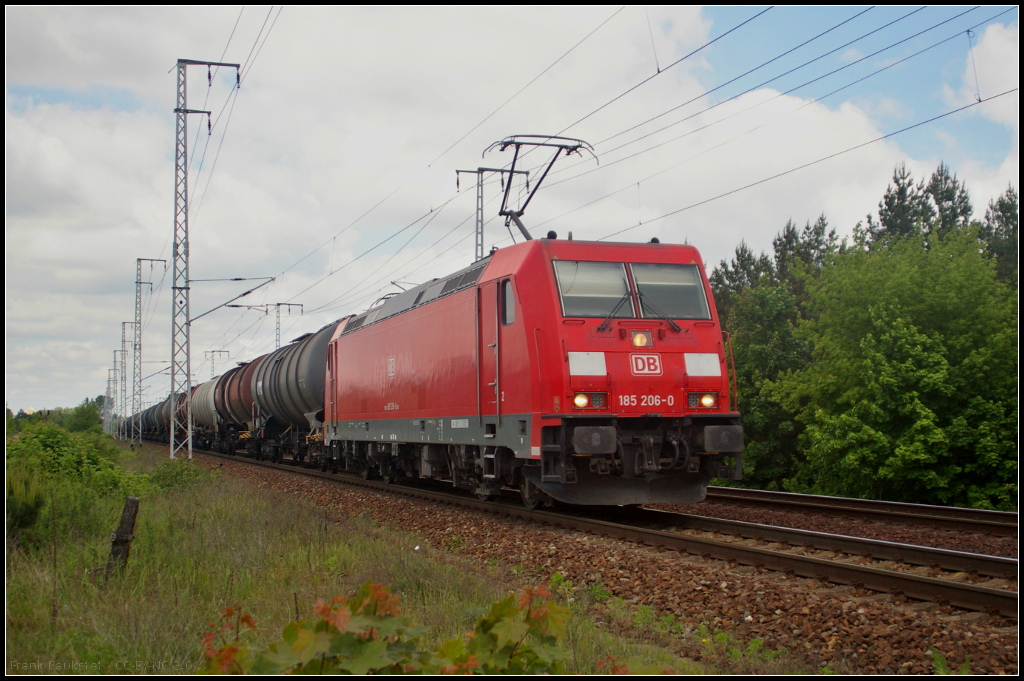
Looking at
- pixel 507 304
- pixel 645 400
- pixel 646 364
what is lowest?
pixel 645 400

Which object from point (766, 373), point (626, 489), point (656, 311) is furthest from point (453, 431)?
point (766, 373)

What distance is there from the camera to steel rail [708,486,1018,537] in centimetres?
969

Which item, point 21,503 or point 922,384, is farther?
point 922,384

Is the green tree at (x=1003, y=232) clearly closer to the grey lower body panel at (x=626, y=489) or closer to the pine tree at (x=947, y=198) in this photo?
the pine tree at (x=947, y=198)

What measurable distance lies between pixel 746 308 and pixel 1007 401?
9.57 meters

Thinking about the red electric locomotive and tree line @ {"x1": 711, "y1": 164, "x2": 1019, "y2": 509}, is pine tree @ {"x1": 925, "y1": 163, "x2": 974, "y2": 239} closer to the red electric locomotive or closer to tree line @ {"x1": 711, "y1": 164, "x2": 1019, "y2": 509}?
tree line @ {"x1": 711, "y1": 164, "x2": 1019, "y2": 509}

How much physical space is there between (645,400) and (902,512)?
4.43 metres

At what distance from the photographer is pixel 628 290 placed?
1066cm

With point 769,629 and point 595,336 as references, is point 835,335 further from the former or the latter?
point 769,629

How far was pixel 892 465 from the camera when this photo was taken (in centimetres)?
1606

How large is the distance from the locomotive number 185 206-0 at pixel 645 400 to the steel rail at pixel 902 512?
10.9 ft

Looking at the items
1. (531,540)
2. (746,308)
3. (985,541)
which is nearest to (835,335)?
(746,308)

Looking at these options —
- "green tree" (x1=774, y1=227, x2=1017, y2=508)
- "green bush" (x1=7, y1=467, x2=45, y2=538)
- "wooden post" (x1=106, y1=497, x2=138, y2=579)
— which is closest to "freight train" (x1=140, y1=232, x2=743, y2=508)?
"wooden post" (x1=106, y1=497, x2=138, y2=579)

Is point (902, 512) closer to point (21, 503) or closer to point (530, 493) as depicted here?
point (530, 493)
